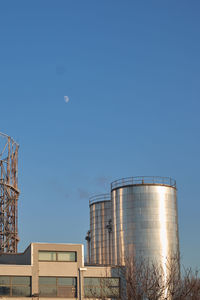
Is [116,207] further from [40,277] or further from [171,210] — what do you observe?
[40,277]

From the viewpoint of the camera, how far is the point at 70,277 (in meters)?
56.8

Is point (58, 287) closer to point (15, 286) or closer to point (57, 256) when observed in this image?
point (57, 256)

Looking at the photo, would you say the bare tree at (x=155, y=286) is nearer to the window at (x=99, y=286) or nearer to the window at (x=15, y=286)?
the window at (x=99, y=286)

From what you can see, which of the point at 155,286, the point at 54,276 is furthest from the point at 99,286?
the point at 155,286

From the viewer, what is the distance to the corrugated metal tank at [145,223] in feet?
201

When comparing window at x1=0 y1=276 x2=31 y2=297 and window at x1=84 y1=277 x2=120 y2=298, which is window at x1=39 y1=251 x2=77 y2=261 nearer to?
window at x1=84 y1=277 x2=120 y2=298

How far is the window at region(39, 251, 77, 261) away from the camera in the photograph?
185 feet

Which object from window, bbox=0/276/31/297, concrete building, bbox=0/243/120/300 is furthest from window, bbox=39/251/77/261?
window, bbox=0/276/31/297

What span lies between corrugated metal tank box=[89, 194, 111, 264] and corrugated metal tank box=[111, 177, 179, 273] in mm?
4747

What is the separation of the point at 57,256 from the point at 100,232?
49.9 ft

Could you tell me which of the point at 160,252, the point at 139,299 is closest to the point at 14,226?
the point at 160,252

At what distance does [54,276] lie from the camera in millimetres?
56188

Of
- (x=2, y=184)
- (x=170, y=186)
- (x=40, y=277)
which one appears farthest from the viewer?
(x=2, y=184)

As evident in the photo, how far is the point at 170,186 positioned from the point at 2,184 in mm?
25822
